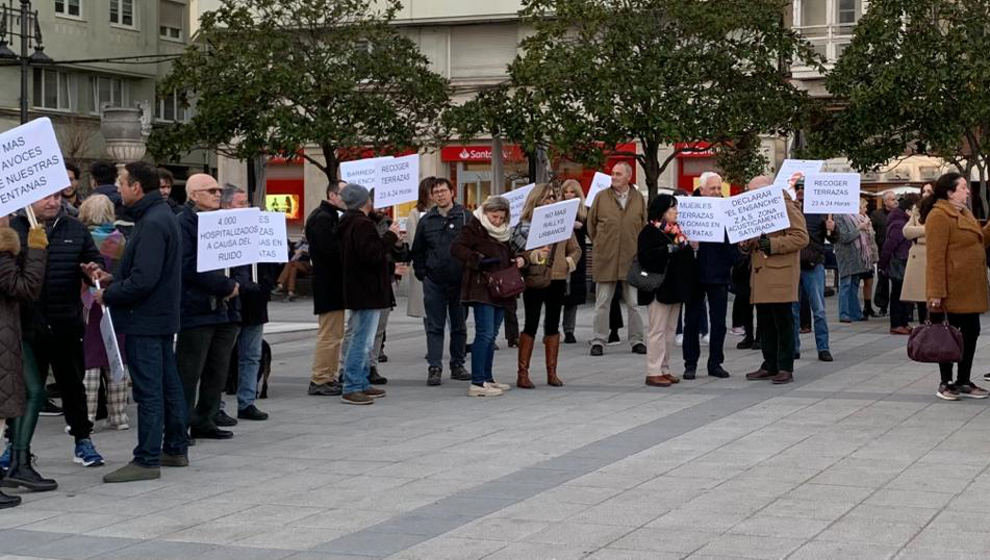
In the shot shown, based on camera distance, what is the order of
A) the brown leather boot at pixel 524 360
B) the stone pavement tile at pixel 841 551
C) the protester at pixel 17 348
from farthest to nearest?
1. the brown leather boot at pixel 524 360
2. the protester at pixel 17 348
3. the stone pavement tile at pixel 841 551

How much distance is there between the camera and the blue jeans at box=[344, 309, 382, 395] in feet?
41.1

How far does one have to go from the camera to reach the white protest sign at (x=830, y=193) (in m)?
16.1

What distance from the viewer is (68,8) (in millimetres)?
54375

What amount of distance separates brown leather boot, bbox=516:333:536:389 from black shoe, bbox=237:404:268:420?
260 centimetres

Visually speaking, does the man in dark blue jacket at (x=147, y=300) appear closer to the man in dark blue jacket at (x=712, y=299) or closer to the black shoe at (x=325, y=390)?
the black shoe at (x=325, y=390)

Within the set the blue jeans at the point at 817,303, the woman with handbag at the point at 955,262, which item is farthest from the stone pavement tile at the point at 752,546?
the blue jeans at the point at 817,303

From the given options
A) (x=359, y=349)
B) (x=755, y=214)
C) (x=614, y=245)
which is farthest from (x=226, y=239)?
(x=614, y=245)

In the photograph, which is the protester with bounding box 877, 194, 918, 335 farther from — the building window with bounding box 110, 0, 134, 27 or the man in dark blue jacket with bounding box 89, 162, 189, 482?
the building window with bounding box 110, 0, 134, 27

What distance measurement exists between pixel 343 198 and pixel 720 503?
5.41 m

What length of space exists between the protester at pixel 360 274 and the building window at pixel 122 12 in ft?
152

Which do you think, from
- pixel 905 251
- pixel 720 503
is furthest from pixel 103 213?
pixel 905 251

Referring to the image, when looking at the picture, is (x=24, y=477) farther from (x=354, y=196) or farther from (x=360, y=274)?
(x=354, y=196)

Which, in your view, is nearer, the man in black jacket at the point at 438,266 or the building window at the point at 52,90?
the man in black jacket at the point at 438,266

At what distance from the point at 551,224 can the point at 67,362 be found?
5.14 metres
